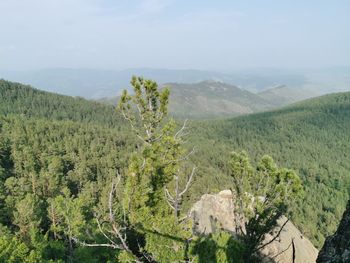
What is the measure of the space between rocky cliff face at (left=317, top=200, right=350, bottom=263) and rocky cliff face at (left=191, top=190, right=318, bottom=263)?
1005 inches

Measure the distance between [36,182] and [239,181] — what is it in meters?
70.9

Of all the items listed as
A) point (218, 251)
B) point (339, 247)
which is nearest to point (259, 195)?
point (218, 251)

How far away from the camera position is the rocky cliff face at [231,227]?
35500 mm

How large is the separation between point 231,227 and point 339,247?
118 ft

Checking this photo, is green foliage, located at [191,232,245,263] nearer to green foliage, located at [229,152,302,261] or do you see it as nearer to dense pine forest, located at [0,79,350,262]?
dense pine forest, located at [0,79,350,262]

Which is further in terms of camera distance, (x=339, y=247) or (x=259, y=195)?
(x=259, y=195)

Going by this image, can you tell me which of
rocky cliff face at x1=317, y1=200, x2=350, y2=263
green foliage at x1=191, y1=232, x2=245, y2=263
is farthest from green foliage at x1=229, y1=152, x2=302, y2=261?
rocky cliff face at x1=317, y1=200, x2=350, y2=263

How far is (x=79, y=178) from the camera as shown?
102 m

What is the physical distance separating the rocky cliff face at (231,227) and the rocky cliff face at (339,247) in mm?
25532

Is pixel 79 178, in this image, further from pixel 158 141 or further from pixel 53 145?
pixel 158 141

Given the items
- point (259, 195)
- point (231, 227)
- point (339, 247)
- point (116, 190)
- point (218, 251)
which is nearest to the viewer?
point (339, 247)

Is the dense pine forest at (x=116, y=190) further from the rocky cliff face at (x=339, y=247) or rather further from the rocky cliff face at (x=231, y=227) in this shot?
the rocky cliff face at (x=339, y=247)

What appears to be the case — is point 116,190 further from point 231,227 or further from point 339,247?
point 339,247

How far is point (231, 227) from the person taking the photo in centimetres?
4300
